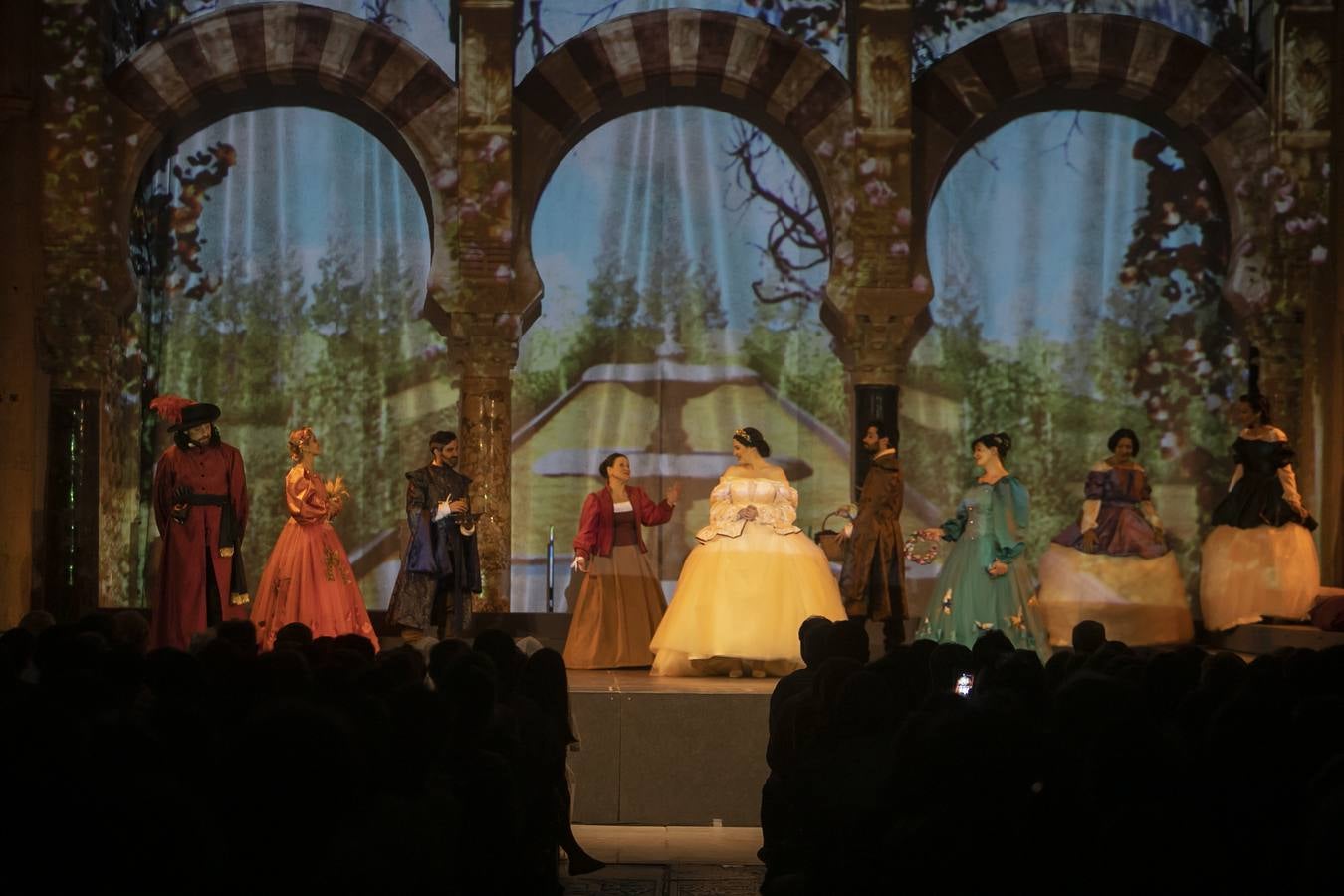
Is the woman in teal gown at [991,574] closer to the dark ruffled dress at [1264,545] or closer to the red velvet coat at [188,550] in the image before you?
the dark ruffled dress at [1264,545]

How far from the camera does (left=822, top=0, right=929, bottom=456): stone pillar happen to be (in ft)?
35.7

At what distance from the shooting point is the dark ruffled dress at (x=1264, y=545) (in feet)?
32.9

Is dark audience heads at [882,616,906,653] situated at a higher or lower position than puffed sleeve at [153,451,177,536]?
lower

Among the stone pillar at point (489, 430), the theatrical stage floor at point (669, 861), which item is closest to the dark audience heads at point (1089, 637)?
the theatrical stage floor at point (669, 861)

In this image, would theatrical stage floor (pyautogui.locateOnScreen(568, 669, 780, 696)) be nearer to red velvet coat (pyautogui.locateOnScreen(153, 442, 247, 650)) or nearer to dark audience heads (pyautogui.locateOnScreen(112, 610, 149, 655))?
red velvet coat (pyautogui.locateOnScreen(153, 442, 247, 650))

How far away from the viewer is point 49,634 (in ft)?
14.9

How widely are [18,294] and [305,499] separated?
2.81 m

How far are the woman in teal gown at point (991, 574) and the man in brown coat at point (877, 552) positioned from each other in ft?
2.95

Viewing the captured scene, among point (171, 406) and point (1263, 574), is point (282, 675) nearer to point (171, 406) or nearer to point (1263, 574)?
point (171, 406)

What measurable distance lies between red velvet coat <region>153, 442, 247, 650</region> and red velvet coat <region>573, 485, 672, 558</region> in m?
2.11

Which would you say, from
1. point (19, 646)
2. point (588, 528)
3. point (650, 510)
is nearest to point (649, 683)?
point (588, 528)

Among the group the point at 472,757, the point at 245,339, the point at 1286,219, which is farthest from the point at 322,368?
the point at 472,757

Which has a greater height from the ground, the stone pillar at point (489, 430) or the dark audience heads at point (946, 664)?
the stone pillar at point (489, 430)

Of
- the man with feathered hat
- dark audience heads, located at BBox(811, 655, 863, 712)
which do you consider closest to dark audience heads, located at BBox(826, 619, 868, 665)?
dark audience heads, located at BBox(811, 655, 863, 712)
